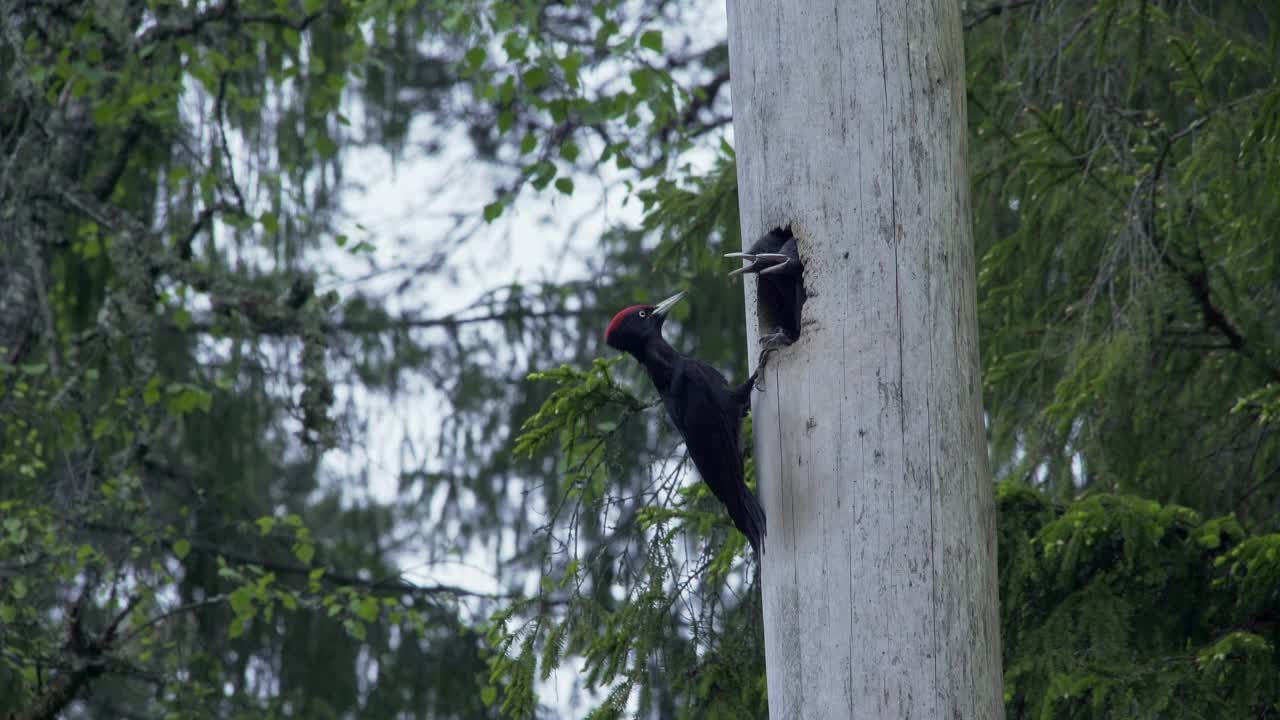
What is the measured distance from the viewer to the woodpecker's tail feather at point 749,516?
9.39 feet

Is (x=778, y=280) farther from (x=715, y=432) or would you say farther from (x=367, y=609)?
(x=367, y=609)

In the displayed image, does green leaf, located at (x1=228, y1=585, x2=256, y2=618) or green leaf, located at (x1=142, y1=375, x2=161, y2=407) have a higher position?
green leaf, located at (x1=142, y1=375, x2=161, y2=407)

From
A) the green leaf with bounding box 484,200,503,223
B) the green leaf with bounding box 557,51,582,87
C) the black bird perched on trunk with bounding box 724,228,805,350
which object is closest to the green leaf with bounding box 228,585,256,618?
the green leaf with bounding box 484,200,503,223

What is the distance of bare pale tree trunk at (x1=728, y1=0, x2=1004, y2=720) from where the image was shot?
2.50m

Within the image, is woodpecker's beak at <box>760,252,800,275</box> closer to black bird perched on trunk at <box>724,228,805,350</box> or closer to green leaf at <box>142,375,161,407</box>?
black bird perched on trunk at <box>724,228,805,350</box>

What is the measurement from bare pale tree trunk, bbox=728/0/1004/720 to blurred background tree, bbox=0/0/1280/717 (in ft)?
2.52

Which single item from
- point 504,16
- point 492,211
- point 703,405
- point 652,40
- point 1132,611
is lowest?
point 1132,611

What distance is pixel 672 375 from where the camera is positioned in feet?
12.6

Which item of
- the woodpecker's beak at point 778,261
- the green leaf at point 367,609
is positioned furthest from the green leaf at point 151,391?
the woodpecker's beak at point 778,261

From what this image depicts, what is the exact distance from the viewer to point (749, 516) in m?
3.00

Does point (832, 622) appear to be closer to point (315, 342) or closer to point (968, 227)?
point (968, 227)

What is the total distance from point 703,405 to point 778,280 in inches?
23.1

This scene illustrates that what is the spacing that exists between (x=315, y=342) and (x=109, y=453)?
60.0 inches

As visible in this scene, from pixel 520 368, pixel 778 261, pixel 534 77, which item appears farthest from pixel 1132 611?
pixel 520 368
